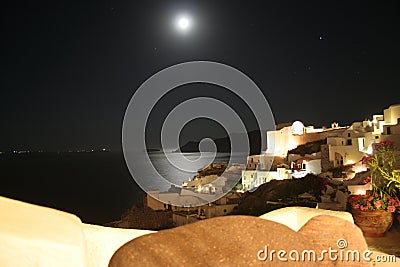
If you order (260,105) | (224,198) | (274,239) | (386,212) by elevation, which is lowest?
(224,198)

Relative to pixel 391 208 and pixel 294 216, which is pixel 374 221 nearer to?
pixel 391 208

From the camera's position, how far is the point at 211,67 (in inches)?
1262

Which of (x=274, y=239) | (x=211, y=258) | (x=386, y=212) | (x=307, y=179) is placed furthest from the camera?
(x=307, y=179)

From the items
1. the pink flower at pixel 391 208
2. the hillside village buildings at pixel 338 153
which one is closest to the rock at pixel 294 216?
the pink flower at pixel 391 208

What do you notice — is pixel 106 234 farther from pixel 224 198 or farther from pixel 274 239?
pixel 224 198

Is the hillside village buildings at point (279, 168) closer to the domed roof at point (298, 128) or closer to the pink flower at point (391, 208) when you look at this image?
the domed roof at point (298, 128)

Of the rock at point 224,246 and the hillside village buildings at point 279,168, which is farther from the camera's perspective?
the hillside village buildings at point 279,168

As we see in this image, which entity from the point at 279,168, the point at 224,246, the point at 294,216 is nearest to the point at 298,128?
the point at 279,168

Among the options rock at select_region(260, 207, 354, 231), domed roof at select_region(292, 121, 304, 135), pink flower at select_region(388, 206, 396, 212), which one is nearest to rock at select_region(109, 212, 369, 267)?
rock at select_region(260, 207, 354, 231)

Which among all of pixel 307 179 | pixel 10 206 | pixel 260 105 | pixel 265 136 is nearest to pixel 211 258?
pixel 10 206

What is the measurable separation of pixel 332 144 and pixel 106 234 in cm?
2047

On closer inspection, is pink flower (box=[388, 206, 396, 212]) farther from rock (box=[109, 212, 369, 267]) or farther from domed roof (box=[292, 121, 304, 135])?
domed roof (box=[292, 121, 304, 135])

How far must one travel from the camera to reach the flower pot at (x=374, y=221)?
4.22 m

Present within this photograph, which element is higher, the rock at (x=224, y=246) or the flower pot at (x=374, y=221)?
the rock at (x=224, y=246)
